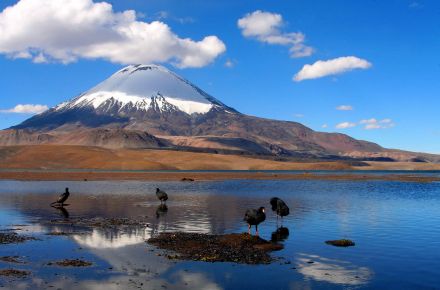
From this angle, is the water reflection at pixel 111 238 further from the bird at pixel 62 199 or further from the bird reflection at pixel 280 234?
the bird at pixel 62 199

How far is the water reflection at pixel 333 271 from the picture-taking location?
17625mm

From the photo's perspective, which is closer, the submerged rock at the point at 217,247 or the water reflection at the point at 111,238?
the submerged rock at the point at 217,247

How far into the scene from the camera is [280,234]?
90.2ft

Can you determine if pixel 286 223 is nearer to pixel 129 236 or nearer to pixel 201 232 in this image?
pixel 201 232

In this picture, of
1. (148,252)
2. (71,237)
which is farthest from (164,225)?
(148,252)

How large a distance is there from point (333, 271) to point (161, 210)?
888 inches

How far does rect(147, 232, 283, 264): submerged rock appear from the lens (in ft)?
68.0

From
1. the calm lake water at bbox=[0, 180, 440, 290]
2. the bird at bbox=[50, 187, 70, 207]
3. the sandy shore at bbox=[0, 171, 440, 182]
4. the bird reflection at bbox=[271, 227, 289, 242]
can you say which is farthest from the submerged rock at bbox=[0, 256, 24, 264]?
the sandy shore at bbox=[0, 171, 440, 182]

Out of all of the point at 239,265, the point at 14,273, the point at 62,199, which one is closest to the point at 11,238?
the point at 14,273

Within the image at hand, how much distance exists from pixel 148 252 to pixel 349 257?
28.7 feet

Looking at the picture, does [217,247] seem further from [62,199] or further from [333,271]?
[62,199]

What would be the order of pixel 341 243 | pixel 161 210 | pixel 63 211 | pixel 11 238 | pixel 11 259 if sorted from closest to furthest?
pixel 11 259 < pixel 341 243 < pixel 11 238 < pixel 63 211 < pixel 161 210

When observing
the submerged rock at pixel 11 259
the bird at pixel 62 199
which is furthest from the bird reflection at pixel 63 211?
the submerged rock at pixel 11 259

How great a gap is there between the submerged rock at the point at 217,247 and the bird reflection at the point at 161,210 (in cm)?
1028
